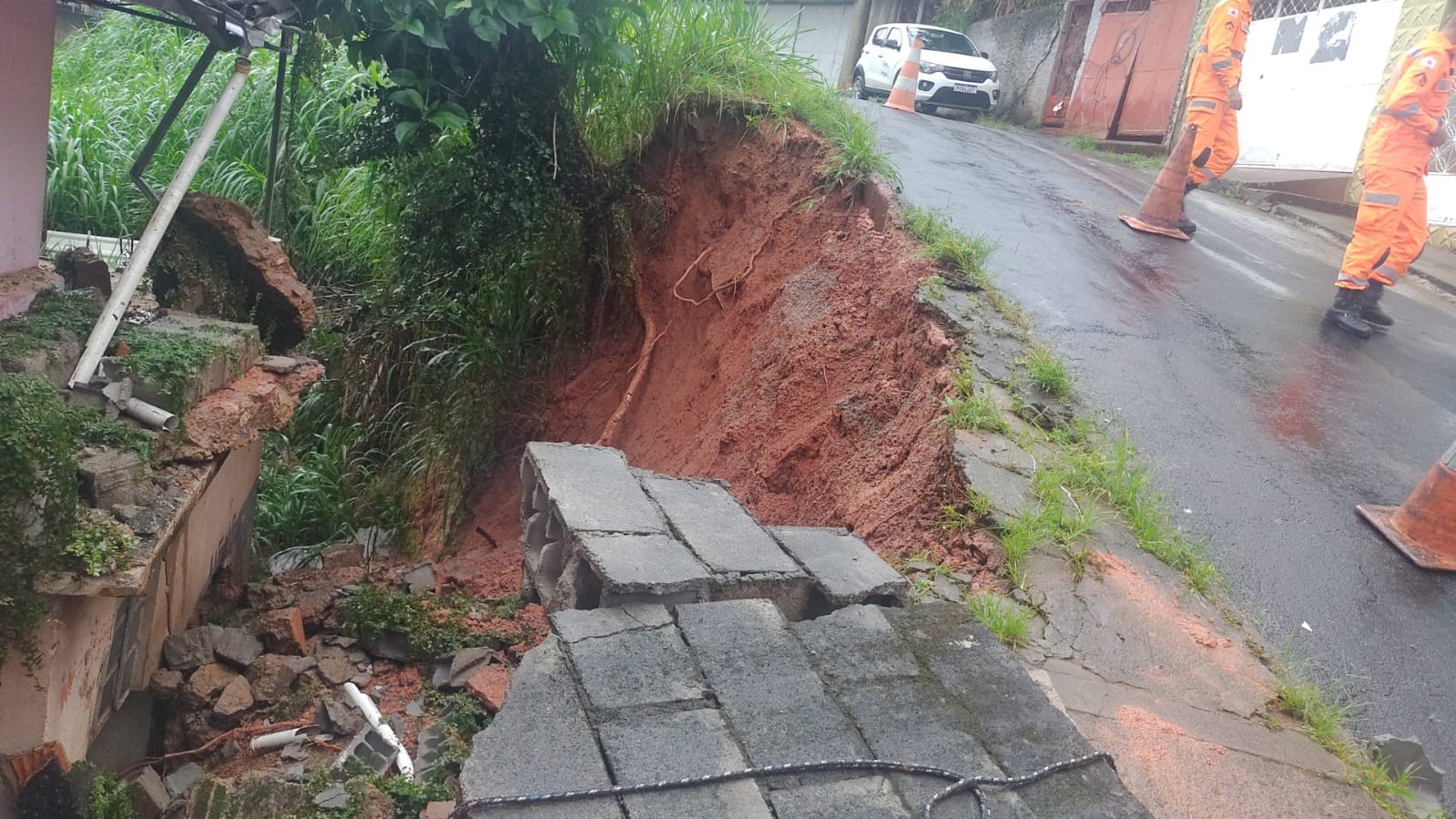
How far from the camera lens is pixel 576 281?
693 cm

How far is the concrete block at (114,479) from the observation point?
2873 mm

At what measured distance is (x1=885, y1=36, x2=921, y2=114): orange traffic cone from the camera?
44.5 ft

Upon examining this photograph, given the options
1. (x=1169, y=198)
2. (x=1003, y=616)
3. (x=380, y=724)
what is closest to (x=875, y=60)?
(x=1169, y=198)

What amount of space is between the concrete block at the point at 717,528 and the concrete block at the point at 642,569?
79mm

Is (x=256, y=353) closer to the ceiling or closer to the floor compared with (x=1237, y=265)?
closer to the floor

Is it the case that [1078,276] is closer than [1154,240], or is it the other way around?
[1078,276]

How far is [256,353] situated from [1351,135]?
435 inches

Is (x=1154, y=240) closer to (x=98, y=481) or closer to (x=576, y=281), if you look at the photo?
(x=576, y=281)

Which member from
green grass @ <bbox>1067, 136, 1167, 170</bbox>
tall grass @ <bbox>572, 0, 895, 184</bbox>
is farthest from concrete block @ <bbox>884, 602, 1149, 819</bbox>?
green grass @ <bbox>1067, 136, 1167, 170</bbox>

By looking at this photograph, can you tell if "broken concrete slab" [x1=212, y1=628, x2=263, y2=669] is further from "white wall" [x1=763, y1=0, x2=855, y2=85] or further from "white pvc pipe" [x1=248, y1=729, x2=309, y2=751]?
"white wall" [x1=763, y1=0, x2=855, y2=85]

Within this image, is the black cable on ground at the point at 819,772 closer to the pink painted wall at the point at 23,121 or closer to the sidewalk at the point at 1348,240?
the pink painted wall at the point at 23,121

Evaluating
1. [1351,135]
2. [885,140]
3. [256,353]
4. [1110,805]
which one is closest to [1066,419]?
[1110,805]

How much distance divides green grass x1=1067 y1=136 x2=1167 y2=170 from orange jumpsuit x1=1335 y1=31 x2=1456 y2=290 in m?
4.98

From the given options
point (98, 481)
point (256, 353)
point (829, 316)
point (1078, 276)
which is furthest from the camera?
point (1078, 276)
